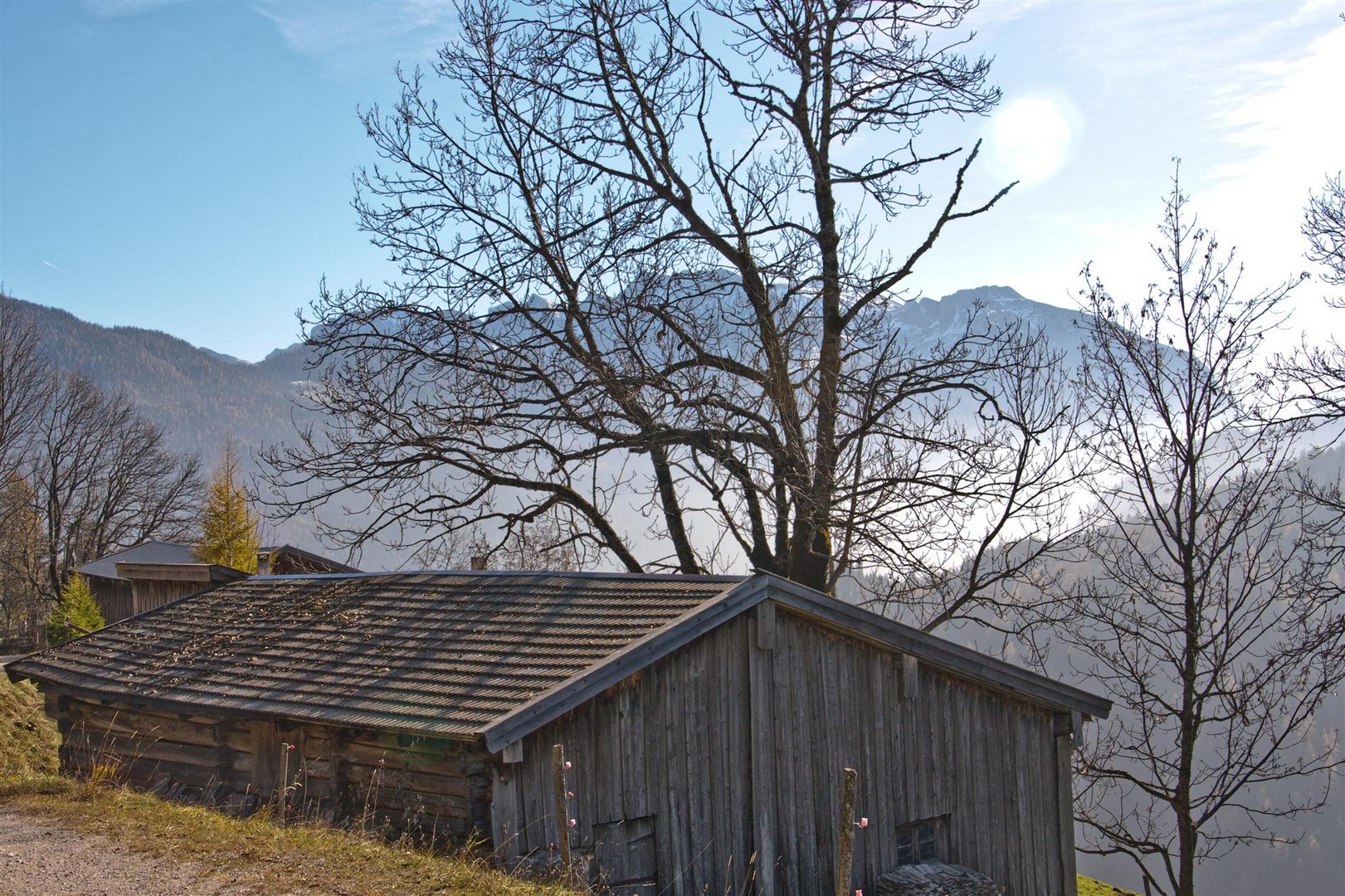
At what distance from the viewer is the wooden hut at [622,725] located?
970 cm

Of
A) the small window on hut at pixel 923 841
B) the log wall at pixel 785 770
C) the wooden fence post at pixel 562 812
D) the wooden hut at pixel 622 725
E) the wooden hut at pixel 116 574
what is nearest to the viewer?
the wooden fence post at pixel 562 812

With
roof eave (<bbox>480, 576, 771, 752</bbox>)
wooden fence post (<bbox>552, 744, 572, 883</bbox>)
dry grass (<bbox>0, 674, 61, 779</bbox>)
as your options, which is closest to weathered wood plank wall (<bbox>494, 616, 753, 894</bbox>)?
roof eave (<bbox>480, 576, 771, 752</bbox>)

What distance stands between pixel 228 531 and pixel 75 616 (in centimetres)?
646

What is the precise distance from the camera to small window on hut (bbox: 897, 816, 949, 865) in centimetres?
1205

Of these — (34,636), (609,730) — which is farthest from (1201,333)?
(34,636)

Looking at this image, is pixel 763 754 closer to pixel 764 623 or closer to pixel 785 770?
pixel 785 770

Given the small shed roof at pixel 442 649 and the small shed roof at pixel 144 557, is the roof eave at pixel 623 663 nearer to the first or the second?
the small shed roof at pixel 442 649

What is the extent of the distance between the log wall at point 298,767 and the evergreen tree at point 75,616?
21115mm

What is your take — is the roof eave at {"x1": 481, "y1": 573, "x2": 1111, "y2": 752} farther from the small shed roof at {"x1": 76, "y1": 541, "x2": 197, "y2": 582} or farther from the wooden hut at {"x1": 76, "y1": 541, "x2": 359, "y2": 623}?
the small shed roof at {"x1": 76, "y1": 541, "x2": 197, "y2": 582}

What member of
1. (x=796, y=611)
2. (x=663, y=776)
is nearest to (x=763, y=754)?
(x=663, y=776)

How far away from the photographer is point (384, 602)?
1354 centimetres

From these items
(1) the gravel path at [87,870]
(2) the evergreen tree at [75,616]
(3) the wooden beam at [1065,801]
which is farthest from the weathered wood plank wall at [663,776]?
(2) the evergreen tree at [75,616]

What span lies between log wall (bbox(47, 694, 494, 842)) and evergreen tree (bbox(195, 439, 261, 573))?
954 inches

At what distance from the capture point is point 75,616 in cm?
3266
